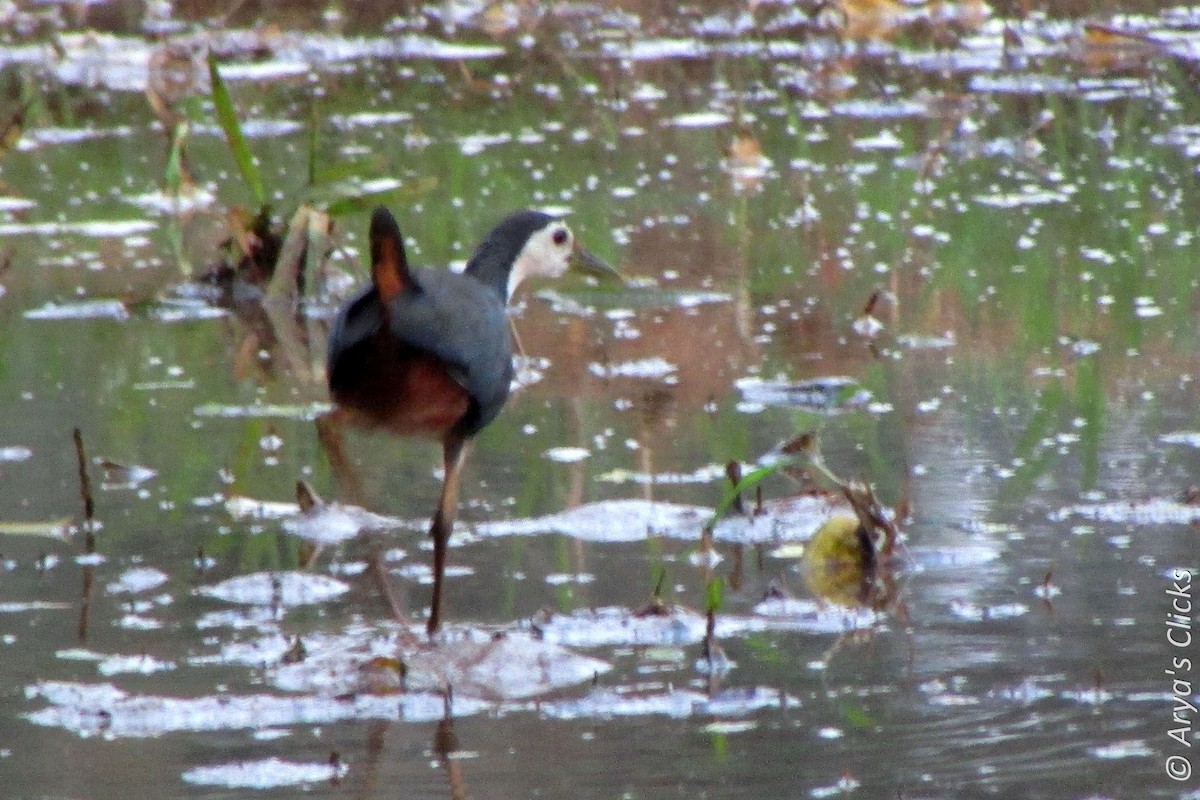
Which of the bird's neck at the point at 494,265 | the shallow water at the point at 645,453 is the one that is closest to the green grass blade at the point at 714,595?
the shallow water at the point at 645,453

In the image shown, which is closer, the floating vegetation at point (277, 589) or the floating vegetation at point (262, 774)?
the floating vegetation at point (262, 774)

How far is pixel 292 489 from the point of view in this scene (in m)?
5.41

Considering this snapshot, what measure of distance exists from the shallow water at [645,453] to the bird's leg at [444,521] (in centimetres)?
11

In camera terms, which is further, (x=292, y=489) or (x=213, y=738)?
(x=292, y=489)

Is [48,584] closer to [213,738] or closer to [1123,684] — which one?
[213,738]

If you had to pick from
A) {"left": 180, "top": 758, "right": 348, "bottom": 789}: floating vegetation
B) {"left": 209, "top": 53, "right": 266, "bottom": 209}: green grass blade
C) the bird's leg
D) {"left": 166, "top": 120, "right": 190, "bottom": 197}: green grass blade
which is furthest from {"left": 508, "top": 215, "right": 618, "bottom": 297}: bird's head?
{"left": 166, "top": 120, "right": 190, "bottom": 197}: green grass blade

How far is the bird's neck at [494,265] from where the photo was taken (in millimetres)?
5340

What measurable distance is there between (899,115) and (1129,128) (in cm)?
132

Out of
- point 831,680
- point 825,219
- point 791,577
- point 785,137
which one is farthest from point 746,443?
point 785,137

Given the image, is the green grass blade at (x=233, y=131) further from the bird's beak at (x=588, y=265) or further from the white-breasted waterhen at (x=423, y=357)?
the white-breasted waterhen at (x=423, y=357)

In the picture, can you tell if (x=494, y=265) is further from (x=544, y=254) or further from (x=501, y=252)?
(x=544, y=254)

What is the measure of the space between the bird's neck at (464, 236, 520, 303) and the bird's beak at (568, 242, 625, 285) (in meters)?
0.65

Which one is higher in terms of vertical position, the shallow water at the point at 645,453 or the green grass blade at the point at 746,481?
the green grass blade at the point at 746,481

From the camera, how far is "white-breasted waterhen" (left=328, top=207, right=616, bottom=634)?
4180 mm
